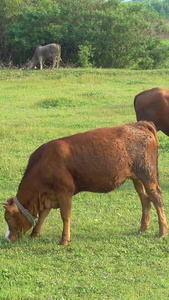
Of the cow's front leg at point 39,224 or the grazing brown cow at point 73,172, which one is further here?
the cow's front leg at point 39,224

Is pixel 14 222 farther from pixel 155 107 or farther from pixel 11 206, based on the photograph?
pixel 155 107

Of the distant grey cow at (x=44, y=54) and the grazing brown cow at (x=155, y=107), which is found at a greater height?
the grazing brown cow at (x=155, y=107)

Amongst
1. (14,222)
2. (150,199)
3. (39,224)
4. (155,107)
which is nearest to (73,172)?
(39,224)

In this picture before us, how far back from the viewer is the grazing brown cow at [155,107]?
29.1 feet

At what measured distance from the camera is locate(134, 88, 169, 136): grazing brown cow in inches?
349

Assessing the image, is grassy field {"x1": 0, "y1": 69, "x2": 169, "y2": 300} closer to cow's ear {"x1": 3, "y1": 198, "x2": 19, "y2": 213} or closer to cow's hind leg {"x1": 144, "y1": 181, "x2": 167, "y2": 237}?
cow's hind leg {"x1": 144, "y1": 181, "x2": 167, "y2": 237}

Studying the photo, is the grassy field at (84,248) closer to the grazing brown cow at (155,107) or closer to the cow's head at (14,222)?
the cow's head at (14,222)

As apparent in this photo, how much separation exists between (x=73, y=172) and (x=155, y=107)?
349cm

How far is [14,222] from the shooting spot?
595cm

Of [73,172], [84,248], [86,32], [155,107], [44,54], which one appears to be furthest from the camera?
[86,32]

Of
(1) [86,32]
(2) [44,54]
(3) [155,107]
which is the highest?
(3) [155,107]

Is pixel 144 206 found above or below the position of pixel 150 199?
below

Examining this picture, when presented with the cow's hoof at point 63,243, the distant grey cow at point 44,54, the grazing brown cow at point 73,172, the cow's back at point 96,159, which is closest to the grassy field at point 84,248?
the cow's hoof at point 63,243

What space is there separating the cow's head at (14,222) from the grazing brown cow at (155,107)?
381cm
